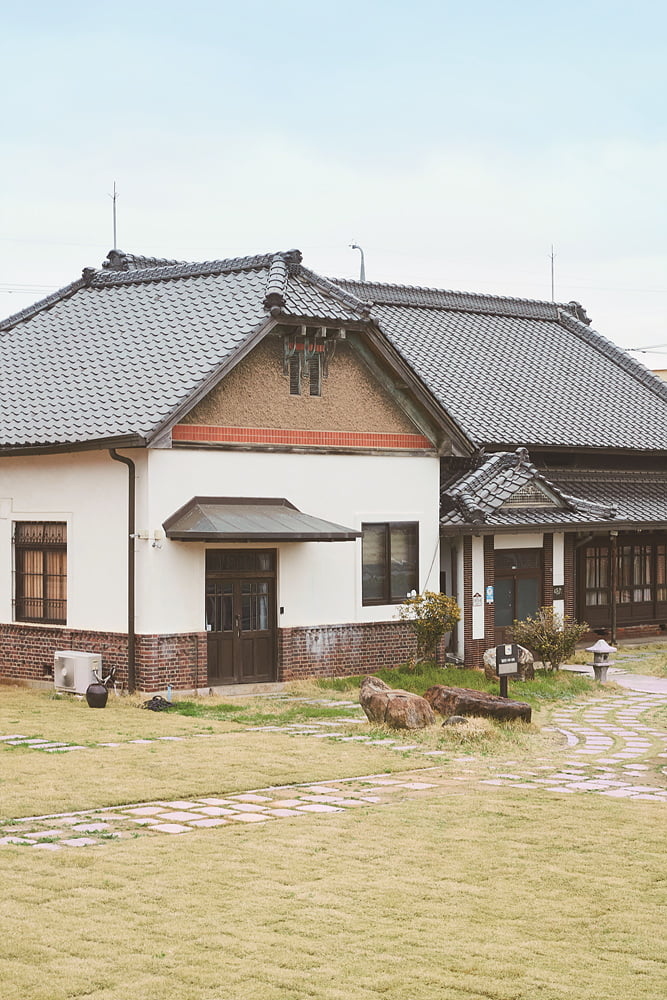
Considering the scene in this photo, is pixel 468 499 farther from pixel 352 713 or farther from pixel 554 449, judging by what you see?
pixel 352 713

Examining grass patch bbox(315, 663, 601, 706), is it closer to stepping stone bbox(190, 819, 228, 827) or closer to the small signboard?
the small signboard

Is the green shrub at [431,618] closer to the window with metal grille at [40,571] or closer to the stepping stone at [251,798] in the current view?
the window with metal grille at [40,571]

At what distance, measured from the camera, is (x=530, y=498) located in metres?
26.0

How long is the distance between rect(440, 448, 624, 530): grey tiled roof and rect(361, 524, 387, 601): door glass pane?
54.3 inches

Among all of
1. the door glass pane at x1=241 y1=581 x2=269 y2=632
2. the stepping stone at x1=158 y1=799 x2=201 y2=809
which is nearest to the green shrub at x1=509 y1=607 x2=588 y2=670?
the door glass pane at x1=241 y1=581 x2=269 y2=632

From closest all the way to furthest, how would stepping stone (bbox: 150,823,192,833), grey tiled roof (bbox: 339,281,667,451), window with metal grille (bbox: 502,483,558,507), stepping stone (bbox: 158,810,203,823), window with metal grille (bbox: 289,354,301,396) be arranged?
stepping stone (bbox: 150,823,192,833) → stepping stone (bbox: 158,810,203,823) → window with metal grille (bbox: 289,354,301,396) → window with metal grille (bbox: 502,483,558,507) → grey tiled roof (bbox: 339,281,667,451)

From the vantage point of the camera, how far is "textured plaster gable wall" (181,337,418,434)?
69.9 ft

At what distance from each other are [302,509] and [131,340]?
398cm

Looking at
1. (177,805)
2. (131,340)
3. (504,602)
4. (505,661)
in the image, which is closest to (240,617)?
(505,661)

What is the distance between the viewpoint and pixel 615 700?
21.2 m

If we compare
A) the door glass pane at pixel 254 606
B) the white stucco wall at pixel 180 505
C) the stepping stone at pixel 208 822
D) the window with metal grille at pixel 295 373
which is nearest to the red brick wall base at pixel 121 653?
the white stucco wall at pixel 180 505

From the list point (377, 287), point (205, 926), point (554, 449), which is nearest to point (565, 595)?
point (554, 449)

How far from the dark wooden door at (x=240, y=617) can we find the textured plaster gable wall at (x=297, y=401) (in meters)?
2.12

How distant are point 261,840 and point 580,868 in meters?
2.48
